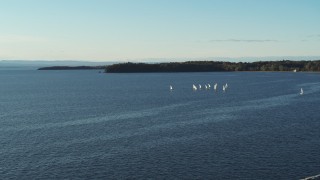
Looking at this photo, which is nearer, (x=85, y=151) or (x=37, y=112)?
(x=85, y=151)

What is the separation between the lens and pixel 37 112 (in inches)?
3839

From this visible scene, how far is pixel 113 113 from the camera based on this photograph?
94.9 metres

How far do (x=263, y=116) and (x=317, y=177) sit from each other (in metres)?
43.9

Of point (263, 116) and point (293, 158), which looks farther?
point (263, 116)

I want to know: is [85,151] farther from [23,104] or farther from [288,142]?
[23,104]

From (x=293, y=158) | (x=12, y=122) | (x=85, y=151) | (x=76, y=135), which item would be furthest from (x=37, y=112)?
(x=293, y=158)

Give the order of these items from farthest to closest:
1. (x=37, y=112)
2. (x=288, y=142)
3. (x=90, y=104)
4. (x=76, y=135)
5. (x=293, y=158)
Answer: (x=90, y=104) → (x=37, y=112) → (x=76, y=135) → (x=288, y=142) → (x=293, y=158)

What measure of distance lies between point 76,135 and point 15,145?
10.2 m

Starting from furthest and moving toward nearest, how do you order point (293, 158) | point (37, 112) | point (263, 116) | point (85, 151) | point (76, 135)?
point (37, 112), point (263, 116), point (76, 135), point (85, 151), point (293, 158)

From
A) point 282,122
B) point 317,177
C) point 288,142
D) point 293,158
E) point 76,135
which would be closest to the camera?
point 317,177

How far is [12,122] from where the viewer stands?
81875mm

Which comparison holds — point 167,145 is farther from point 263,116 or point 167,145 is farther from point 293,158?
point 263,116

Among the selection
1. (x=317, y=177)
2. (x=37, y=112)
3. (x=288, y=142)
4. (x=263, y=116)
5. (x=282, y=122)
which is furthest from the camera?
(x=37, y=112)

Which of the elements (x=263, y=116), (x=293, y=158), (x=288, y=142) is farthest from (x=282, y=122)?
(x=293, y=158)
